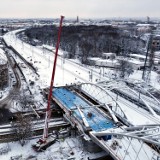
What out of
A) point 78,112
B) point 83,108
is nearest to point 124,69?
point 83,108

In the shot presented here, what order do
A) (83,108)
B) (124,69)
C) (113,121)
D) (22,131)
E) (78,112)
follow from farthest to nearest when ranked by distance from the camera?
(124,69), (83,108), (78,112), (113,121), (22,131)

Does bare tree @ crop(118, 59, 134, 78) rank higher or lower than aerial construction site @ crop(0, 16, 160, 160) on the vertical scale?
lower

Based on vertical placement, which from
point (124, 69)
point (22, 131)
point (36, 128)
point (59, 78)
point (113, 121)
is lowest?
point (59, 78)

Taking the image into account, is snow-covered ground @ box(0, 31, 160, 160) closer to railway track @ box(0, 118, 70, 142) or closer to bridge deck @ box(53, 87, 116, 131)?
railway track @ box(0, 118, 70, 142)

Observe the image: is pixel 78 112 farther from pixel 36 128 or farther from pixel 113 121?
pixel 36 128

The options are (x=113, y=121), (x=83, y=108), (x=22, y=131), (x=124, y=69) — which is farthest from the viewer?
(x=124, y=69)

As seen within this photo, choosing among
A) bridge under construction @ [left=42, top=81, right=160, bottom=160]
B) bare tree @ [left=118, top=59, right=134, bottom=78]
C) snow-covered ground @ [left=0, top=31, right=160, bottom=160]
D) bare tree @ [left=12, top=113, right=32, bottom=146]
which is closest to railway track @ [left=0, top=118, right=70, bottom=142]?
bridge under construction @ [left=42, top=81, right=160, bottom=160]

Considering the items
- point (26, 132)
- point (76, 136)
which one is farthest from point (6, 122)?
point (76, 136)

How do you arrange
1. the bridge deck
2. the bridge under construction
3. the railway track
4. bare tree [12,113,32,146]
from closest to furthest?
the bridge under construction
bare tree [12,113,32,146]
the railway track
the bridge deck

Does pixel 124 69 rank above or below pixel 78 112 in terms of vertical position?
below

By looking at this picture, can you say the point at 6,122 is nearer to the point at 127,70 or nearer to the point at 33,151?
the point at 33,151

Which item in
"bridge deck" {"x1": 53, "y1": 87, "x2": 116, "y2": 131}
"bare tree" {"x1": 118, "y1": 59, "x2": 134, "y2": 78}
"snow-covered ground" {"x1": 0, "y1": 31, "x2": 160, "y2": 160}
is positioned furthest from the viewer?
"bare tree" {"x1": 118, "y1": 59, "x2": 134, "y2": 78}
